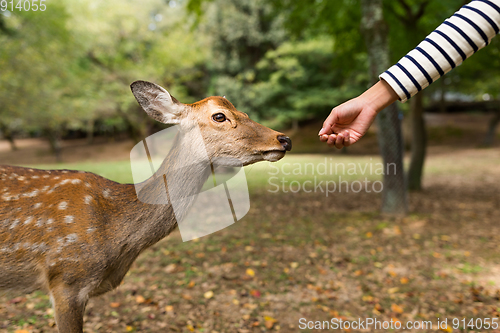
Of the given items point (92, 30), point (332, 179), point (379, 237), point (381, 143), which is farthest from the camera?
point (92, 30)

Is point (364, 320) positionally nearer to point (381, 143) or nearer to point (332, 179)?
point (381, 143)

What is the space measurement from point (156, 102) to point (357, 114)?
3.19 feet

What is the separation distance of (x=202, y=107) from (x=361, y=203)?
6360mm

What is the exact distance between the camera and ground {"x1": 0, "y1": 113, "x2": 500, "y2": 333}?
9.96ft

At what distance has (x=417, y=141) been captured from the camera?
25.2ft

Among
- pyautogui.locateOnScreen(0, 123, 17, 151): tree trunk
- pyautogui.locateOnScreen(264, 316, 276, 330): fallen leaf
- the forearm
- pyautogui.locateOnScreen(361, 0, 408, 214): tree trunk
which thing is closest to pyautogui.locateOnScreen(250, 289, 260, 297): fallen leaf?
pyautogui.locateOnScreen(264, 316, 276, 330): fallen leaf

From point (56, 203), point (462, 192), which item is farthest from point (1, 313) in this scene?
point (462, 192)

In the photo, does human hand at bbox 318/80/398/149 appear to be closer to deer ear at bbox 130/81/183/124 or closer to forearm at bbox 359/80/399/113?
forearm at bbox 359/80/399/113

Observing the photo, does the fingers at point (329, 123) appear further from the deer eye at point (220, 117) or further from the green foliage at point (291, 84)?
the green foliage at point (291, 84)

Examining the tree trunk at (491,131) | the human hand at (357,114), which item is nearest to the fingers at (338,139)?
the human hand at (357,114)

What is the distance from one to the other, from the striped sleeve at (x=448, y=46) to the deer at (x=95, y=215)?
57cm

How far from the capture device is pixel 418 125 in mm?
7633

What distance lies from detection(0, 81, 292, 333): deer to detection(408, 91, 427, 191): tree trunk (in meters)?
6.94

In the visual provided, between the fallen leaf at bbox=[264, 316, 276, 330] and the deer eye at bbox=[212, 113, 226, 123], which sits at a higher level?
the deer eye at bbox=[212, 113, 226, 123]
